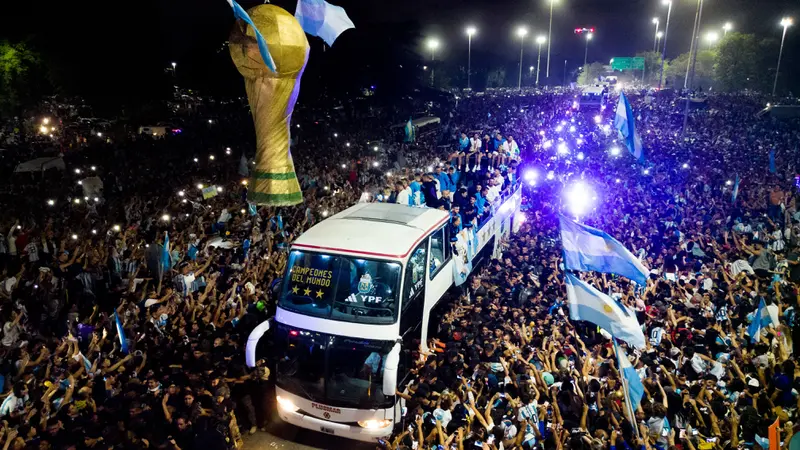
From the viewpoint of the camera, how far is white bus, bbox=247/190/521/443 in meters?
6.71

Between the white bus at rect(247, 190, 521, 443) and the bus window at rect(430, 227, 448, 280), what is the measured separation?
0.74m

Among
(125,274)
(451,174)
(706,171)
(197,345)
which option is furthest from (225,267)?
(706,171)

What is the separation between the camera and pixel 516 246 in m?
12.6

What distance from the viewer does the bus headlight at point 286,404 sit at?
6992mm


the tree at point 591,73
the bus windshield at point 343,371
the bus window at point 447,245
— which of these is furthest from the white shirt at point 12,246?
the tree at point 591,73

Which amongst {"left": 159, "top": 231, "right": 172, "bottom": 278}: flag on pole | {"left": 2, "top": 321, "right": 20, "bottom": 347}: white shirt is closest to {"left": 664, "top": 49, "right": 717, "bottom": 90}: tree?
{"left": 159, "top": 231, "right": 172, "bottom": 278}: flag on pole

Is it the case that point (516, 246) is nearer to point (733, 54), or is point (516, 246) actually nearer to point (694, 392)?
point (694, 392)

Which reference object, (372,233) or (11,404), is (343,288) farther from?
(11,404)

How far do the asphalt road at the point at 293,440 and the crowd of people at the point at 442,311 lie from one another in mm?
195

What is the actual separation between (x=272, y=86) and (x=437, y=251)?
3.80 meters

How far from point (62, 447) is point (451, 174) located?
11776 millimetres

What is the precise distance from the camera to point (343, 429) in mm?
6762

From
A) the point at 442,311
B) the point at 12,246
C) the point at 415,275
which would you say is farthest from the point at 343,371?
the point at 12,246

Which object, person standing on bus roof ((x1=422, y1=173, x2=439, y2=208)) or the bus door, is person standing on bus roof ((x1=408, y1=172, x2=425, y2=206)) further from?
the bus door
